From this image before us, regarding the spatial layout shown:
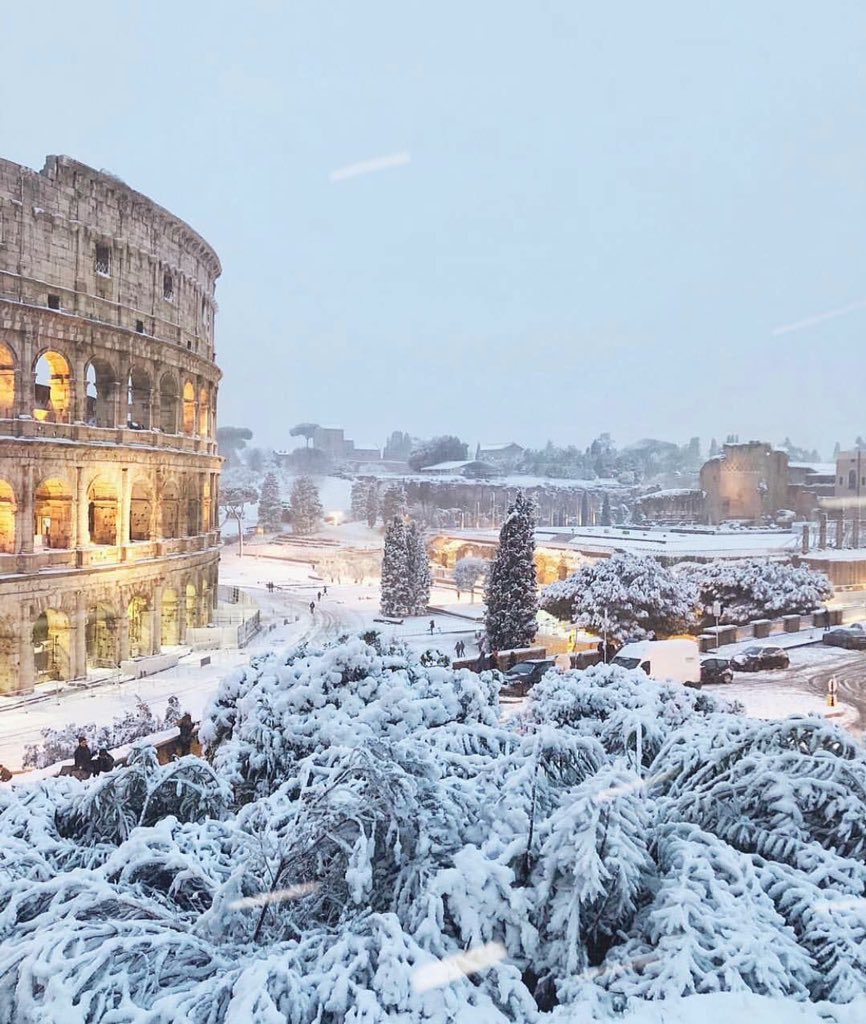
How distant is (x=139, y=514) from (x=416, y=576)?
2071cm

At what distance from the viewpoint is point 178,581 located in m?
33.1

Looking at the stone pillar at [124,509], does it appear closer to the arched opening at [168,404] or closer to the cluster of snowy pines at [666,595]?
the arched opening at [168,404]

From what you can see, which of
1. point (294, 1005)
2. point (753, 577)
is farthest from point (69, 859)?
point (753, 577)

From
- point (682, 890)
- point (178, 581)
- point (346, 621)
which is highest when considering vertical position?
point (682, 890)

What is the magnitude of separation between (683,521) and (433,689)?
9810cm

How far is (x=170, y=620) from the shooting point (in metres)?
33.7

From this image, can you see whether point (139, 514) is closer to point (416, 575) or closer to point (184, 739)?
point (416, 575)

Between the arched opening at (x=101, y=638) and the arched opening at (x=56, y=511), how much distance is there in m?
2.94

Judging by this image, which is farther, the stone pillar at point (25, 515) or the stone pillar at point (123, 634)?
the stone pillar at point (123, 634)

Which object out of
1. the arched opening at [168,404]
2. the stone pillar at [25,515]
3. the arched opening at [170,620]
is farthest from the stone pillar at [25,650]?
the arched opening at [168,404]

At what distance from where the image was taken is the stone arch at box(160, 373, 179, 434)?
33.6 meters

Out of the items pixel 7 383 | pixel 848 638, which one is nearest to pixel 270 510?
pixel 7 383

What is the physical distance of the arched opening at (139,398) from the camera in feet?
103

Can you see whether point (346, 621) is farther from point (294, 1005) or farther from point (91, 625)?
point (294, 1005)
